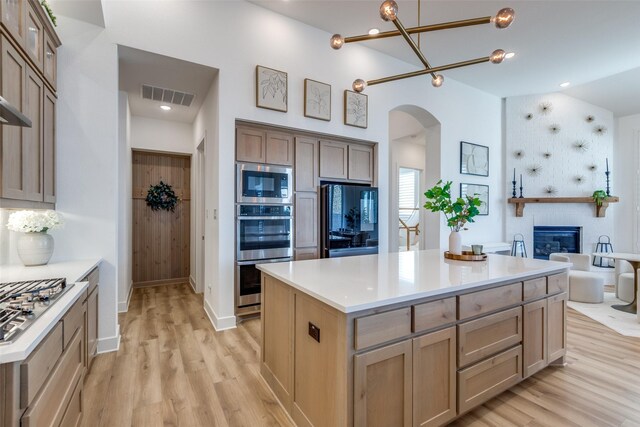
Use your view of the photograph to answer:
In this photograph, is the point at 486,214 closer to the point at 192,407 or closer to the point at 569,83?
the point at 569,83

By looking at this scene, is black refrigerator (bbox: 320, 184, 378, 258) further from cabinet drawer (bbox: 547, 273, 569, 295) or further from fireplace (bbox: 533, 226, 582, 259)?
fireplace (bbox: 533, 226, 582, 259)

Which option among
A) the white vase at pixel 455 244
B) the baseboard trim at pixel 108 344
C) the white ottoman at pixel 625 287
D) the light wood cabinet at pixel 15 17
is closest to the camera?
the light wood cabinet at pixel 15 17

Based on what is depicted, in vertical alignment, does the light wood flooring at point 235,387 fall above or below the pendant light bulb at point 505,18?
below

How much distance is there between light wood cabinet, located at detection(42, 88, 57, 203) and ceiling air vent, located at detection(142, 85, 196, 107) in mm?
1455

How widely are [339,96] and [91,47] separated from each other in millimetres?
2665

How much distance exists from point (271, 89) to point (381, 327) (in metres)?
2.99

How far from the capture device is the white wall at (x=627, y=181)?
230 inches

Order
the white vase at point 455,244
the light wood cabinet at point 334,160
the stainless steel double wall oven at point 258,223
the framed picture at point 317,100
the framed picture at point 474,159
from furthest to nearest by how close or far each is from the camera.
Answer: the framed picture at point 474,159, the light wood cabinet at point 334,160, the framed picture at point 317,100, the stainless steel double wall oven at point 258,223, the white vase at point 455,244

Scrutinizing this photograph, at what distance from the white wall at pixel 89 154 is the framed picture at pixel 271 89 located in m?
1.36

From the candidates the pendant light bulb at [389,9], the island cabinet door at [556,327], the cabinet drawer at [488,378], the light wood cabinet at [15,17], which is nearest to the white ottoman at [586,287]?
the island cabinet door at [556,327]

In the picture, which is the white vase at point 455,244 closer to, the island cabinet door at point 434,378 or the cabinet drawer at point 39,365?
the island cabinet door at point 434,378

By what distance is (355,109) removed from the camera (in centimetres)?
409

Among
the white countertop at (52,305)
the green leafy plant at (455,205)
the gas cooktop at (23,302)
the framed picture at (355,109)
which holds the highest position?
the framed picture at (355,109)

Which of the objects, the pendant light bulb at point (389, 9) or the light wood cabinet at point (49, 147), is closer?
the pendant light bulb at point (389, 9)
